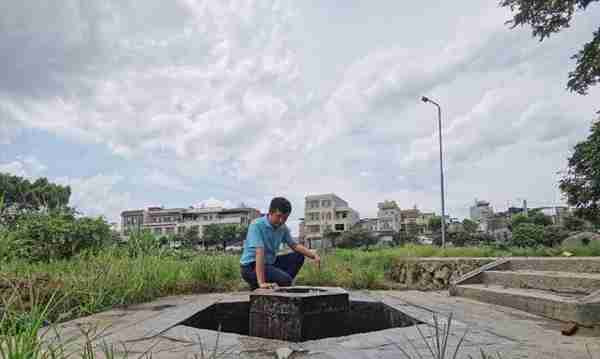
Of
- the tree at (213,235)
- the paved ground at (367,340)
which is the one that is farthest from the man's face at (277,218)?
the tree at (213,235)

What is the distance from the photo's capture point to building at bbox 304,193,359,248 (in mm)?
73188

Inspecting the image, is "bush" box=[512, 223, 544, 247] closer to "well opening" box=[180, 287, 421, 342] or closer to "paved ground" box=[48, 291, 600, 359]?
"paved ground" box=[48, 291, 600, 359]

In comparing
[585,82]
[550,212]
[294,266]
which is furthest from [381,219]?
[294,266]

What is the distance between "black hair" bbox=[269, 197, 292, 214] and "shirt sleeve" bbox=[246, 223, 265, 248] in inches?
9.4

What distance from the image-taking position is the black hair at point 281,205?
365cm

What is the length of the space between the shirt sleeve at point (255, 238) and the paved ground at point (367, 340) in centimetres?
85

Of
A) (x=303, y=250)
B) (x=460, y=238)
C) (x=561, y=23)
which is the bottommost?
(x=460, y=238)

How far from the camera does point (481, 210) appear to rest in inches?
3278

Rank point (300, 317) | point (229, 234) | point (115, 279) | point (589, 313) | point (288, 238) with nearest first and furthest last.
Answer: point (300, 317)
point (589, 313)
point (288, 238)
point (115, 279)
point (229, 234)

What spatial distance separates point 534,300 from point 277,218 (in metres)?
2.61

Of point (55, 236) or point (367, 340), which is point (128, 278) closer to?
point (367, 340)

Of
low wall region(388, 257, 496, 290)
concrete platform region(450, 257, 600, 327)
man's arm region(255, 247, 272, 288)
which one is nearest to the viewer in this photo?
concrete platform region(450, 257, 600, 327)

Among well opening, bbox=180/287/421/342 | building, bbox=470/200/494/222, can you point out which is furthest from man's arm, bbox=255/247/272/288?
building, bbox=470/200/494/222

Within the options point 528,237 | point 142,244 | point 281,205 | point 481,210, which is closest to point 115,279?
point 142,244
